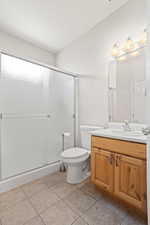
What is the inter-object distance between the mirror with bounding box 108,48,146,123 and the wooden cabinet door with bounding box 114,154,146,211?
63 cm

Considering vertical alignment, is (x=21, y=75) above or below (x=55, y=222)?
above

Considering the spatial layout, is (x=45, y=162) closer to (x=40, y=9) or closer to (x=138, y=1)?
(x=40, y=9)

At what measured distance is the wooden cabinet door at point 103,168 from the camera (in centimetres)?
134

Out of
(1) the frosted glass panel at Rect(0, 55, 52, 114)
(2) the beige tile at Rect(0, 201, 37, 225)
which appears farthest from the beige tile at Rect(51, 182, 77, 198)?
(1) the frosted glass panel at Rect(0, 55, 52, 114)

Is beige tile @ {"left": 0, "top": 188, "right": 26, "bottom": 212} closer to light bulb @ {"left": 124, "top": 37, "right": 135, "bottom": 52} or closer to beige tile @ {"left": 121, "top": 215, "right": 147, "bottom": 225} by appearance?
beige tile @ {"left": 121, "top": 215, "right": 147, "bottom": 225}

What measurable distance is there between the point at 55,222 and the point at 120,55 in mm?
2174

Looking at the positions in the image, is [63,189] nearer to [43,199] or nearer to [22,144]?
[43,199]

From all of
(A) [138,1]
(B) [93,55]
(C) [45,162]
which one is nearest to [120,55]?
(B) [93,55]

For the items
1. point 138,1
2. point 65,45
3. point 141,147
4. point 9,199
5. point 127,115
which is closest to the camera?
point 141,147

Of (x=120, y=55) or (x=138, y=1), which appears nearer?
(x=138, y=1)

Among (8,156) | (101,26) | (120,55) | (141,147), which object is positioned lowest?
(8,156)

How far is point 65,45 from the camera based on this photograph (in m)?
2.72

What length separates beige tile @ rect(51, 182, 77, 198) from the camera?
1550 millimetres

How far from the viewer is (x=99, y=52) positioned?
2076 millimetres
